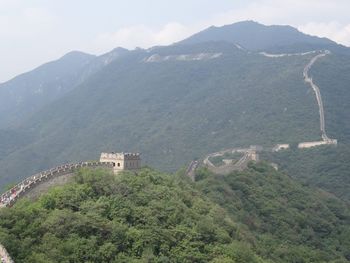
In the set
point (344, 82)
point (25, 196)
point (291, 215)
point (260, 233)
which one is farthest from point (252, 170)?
point (344, 82)

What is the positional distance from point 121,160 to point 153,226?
12732mm

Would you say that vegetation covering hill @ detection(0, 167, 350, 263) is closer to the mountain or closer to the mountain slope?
the mountain

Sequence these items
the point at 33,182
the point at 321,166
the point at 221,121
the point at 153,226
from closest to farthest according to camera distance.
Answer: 1. the point at 153,226
2. the point at 33,182
3. the point at 321,166
4. the point at 221,121

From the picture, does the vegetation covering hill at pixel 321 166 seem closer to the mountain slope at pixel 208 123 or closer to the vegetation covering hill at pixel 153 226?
the mountain slope at pixel 208 123

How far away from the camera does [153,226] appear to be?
37188 mm

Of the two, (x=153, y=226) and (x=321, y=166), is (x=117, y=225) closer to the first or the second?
(x=153, y=226)

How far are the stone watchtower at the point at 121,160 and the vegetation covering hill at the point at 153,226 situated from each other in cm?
128

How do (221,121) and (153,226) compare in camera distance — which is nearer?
(153,226)

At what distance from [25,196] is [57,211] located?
4757 mm

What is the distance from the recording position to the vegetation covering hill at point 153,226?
3147 centimetres

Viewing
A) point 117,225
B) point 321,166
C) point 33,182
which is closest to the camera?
point 117,225

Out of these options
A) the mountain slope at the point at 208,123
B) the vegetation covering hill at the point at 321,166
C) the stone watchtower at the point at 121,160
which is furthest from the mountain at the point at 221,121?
the stone watchtower at the point at 121,160

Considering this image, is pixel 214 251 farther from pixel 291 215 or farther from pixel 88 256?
pixel 291 215

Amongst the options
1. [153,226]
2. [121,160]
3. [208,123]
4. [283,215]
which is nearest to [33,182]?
[153,226]
